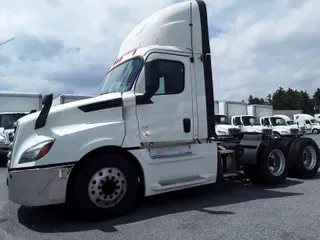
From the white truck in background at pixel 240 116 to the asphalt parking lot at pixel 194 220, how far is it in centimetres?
1321

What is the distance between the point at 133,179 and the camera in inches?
205

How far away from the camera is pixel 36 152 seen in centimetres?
464

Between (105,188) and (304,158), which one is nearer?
(105,188)

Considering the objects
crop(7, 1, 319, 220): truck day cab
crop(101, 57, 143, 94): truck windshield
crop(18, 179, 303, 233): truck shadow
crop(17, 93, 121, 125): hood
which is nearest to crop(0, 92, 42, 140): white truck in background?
crop(7, 1, 319, 220): truck day cab

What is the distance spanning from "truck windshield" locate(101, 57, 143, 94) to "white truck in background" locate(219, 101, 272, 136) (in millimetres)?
13907

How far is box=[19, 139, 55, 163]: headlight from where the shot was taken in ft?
15.2

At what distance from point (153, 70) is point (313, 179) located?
5.36m

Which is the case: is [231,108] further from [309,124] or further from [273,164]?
[273,164]

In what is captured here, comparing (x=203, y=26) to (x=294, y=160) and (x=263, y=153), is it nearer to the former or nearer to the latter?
(x=263, y=153)

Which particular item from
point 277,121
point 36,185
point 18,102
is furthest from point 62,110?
point 277,121

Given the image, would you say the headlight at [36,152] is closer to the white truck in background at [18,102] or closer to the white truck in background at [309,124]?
the white truck in background at [18,102]

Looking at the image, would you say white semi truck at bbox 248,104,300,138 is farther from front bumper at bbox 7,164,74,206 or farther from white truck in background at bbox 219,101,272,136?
front bumper at bbox 7,164,74,206

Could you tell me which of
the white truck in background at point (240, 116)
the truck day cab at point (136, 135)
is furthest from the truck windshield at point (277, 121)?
the truck day cab at point (136, 135)

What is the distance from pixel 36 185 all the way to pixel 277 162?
5.41 m
